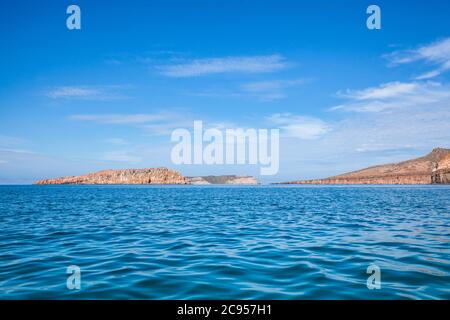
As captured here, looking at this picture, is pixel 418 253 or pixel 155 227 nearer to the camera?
pixel 418 253

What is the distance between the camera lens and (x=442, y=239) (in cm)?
1948

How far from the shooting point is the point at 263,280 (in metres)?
11.5

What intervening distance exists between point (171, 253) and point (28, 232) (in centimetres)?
1324

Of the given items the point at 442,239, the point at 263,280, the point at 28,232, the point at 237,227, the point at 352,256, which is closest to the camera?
the point at 263,280

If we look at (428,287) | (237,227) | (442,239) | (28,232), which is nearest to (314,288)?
(428,287)

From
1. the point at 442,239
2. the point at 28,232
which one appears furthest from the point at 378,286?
the point at 28,232

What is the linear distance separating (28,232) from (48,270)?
12.3 meters
